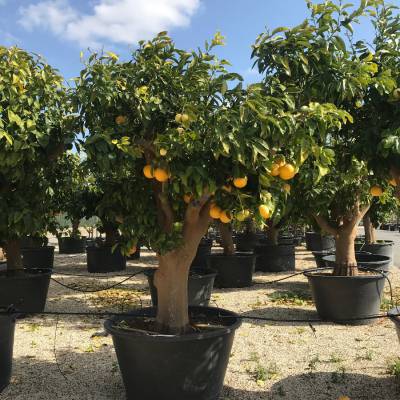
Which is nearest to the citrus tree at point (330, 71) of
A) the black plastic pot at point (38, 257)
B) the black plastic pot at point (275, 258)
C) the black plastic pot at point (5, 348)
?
the black plastic pot at point (5, 348)

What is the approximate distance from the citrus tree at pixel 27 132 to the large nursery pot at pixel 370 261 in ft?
13.7

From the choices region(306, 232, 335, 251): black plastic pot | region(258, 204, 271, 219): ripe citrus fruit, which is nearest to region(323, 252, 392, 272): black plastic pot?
region(258, 204, 271, 219): ripe citrus fruit

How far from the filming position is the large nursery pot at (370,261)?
6727mm

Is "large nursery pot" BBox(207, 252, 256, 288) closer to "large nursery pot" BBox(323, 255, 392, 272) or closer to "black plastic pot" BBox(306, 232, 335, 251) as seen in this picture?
"large nursery pot" BBox(323, 255, 392, 272)

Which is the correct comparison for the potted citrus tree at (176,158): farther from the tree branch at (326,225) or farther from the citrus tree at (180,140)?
the tree branch at (326,225)

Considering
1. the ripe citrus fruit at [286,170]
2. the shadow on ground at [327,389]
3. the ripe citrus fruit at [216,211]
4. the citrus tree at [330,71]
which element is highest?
the citrus tree at [330,71]

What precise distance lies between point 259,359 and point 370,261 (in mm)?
4200

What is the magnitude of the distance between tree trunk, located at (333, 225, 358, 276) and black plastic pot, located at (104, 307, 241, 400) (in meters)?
3.08

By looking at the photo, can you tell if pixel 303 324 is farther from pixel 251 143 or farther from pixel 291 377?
pixel 251 143

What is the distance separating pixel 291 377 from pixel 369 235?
8487mm

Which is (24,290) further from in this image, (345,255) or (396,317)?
(396,317)

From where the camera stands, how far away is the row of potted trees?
9.06ft

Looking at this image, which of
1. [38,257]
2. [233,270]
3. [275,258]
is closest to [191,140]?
[233,270]

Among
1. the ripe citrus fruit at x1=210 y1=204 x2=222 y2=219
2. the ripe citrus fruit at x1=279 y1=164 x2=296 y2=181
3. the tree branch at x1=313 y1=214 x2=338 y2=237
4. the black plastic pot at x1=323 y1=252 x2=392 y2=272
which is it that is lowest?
the black plastic pot at x1=323 y1=252 x2=392 y2=272
